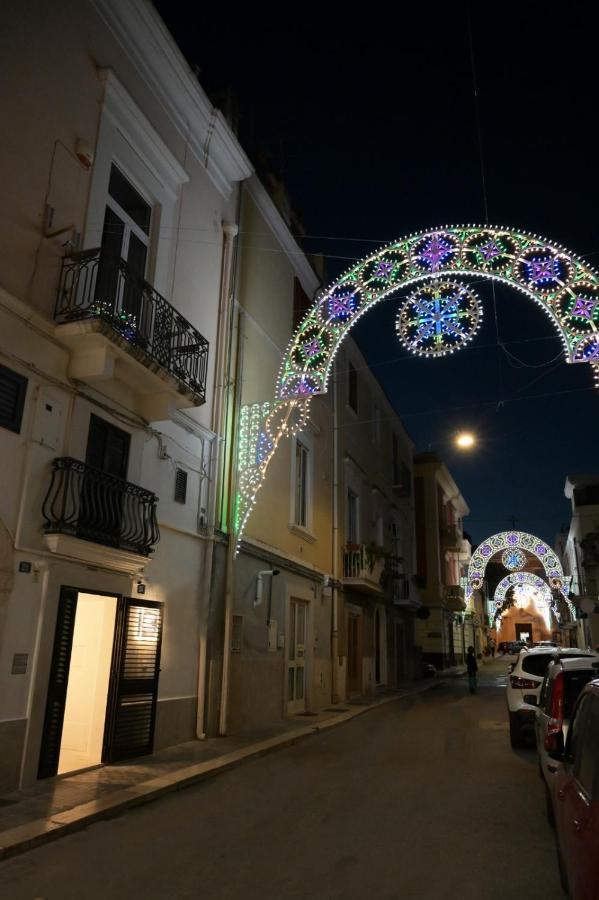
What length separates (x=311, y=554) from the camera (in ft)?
58.4

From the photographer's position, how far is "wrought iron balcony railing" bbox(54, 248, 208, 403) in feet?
29.4

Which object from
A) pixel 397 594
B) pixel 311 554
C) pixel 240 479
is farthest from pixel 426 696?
pixel 240 479

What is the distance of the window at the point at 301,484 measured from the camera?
1733cm

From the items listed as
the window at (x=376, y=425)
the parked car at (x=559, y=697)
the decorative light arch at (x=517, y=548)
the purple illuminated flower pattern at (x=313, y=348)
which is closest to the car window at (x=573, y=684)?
the parked car at (x=559, y=697)

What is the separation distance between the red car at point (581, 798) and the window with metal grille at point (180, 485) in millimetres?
7896

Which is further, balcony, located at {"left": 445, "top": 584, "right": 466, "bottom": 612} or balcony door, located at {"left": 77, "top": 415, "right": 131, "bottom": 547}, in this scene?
balcony, located at {"left": 445, "top": 584, "right": 466, "bottom": 612}

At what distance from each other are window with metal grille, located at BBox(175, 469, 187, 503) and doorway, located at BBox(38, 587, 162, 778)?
1.91m

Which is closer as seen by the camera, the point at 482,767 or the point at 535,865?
the point at 535,865

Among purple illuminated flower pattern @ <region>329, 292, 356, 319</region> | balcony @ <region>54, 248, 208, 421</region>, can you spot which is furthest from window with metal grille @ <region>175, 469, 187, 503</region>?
purple illuminated flower pattern @ <region>329, 292, 356, 319</region>

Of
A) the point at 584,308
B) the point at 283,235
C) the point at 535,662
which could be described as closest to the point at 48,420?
the point at 584,308

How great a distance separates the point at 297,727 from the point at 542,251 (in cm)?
1000

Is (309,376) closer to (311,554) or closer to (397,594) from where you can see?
(311,554)

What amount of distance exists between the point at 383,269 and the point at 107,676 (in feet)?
26.8

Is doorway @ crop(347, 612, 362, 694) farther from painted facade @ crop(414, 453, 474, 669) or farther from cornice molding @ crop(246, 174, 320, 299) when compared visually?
painted facade @ crop(414, 453, 474, 669)
